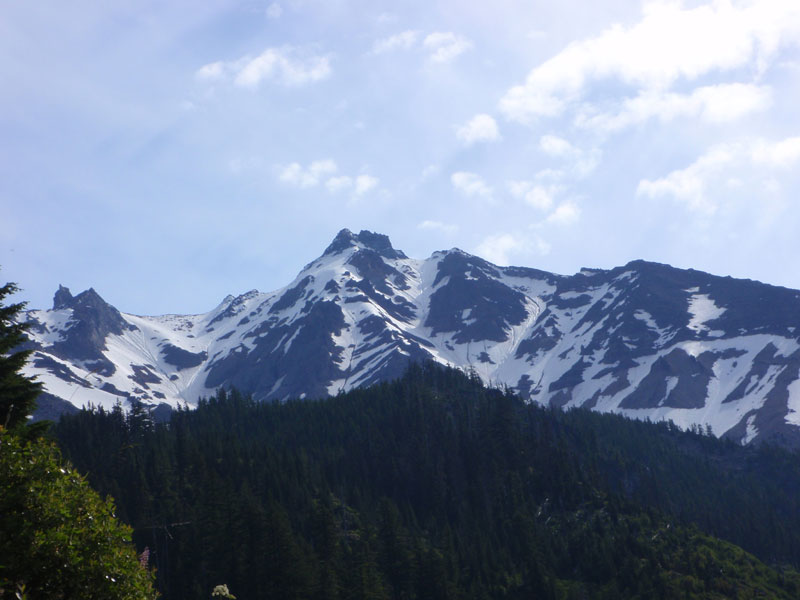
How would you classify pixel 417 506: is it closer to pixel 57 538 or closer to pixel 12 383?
pixel 12 383

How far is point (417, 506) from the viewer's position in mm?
134250

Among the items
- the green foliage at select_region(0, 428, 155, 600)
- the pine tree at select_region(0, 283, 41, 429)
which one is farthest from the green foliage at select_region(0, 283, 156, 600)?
the pine tree at select_region(0, 283, 41, 429)

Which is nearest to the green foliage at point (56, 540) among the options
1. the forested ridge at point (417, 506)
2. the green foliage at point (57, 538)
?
the green foliage at point (57, 538)

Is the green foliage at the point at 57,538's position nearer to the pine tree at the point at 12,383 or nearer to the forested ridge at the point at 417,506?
the pine tree at the point at 12,383

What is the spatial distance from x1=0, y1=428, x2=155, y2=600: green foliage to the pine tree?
13.8 metres

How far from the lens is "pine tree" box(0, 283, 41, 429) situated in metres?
32.8

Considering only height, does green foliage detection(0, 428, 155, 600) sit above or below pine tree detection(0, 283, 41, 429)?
below

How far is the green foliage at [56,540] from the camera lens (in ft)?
60.4

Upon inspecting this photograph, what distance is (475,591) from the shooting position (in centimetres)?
9138

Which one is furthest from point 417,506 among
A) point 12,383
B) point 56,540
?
point 56,540

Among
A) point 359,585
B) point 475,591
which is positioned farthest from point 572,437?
point 359,585

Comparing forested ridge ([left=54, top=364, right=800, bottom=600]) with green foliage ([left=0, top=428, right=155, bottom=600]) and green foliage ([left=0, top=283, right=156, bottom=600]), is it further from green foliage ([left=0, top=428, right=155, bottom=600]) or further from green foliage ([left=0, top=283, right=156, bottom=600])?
green foliage ([left=0, top=428, right=155, bottom=600])

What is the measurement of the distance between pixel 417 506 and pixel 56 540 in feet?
393

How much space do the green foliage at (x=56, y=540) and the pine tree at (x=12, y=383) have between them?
543 inches
